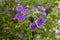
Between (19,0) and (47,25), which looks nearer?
(47,25)

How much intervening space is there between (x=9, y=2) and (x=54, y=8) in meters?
0.49

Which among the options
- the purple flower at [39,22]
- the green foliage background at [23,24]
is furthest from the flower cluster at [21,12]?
the purple flower at [39,22]

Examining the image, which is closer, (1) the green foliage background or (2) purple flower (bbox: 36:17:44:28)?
(2) purple flower (bbox: 36:17:44:28)

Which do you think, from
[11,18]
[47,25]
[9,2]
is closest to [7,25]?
[11,18]

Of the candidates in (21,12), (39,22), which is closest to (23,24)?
(21,12)

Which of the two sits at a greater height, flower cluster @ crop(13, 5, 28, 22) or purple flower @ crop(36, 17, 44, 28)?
flower cluster @ crop(13, 5, 28, 22)

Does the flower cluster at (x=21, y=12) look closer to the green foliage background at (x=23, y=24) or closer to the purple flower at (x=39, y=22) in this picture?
the green foliage background at (x=23, y=24)

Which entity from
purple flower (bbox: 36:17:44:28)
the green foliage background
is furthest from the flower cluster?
purple flower (bbox: 36:17:44:28)

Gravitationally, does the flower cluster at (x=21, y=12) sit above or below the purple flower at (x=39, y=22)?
above

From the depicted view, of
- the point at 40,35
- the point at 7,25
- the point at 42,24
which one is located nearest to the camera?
the point at 42,24

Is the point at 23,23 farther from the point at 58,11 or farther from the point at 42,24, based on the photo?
the point at 58,11

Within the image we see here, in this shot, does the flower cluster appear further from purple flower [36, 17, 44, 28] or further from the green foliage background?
purple flower [36, 17, 44, 28]

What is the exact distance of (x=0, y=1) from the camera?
220 centimetres

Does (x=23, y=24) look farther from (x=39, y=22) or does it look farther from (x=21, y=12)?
(x=39, y=22)
